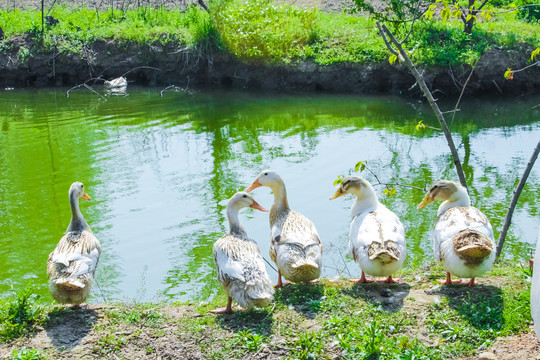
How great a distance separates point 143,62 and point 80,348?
69.2 ft

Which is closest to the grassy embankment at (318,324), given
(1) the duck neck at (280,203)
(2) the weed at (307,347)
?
(2) the weed at (307,347)

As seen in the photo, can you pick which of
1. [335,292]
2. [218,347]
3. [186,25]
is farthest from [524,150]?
[186,25]

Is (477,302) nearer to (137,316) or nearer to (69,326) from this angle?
(137,316)

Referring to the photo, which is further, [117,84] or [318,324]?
[117,84]

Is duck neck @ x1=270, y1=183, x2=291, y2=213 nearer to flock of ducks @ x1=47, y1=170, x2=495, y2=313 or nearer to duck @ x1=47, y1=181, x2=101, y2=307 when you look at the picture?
flock of ducks @ x1=47, y1=170, x2=495, y2=313

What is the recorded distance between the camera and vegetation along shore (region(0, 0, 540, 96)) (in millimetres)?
21906

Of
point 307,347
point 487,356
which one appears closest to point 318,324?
point 307,347

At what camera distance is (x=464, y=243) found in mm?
6281

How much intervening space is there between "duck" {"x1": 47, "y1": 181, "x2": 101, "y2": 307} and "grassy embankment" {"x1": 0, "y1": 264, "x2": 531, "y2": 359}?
0.76ft

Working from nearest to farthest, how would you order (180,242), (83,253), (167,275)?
(83,253)
(167,275)
(180,242)

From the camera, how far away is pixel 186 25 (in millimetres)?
26109

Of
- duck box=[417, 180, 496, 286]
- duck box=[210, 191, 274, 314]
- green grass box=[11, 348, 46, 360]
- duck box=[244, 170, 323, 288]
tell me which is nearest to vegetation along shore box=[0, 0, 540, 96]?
duck box=[244, 170, 323, 288]

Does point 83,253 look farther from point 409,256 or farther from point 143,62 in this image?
point 143,62

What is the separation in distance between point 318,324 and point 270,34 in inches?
719
